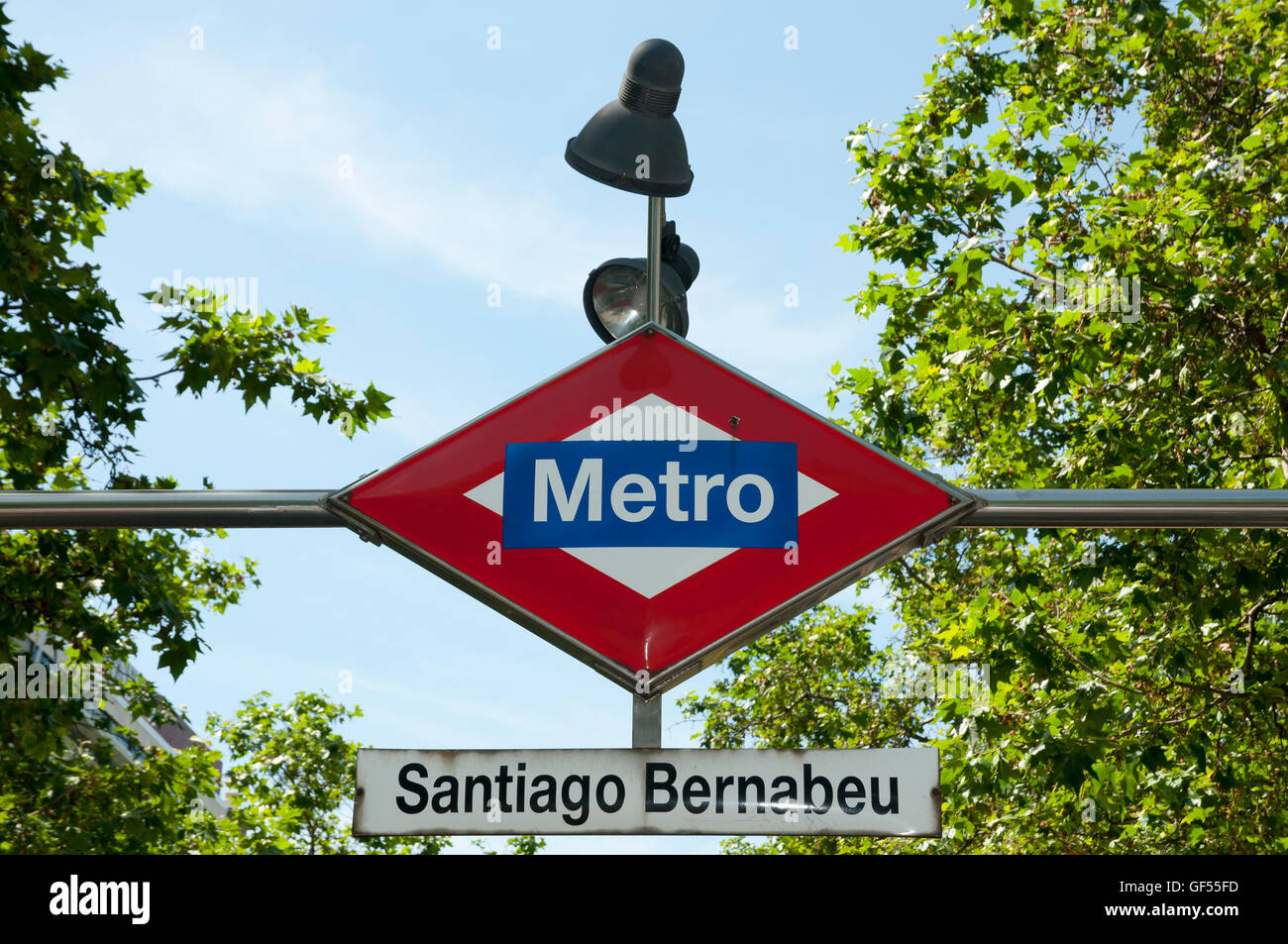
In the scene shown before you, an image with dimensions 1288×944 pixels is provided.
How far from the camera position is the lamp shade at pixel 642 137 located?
13.0ft

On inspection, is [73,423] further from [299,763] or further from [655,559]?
[299,763]

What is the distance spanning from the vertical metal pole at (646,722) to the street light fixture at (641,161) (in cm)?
125

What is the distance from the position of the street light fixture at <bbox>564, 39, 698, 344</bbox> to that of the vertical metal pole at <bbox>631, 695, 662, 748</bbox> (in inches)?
49.1

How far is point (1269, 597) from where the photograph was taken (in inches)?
376

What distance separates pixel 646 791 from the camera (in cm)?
293

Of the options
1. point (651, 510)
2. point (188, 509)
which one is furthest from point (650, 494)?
point (188, 509)

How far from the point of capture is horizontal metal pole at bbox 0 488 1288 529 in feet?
11.6

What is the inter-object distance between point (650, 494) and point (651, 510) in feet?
0.17

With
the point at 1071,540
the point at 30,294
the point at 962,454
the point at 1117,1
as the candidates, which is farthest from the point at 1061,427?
the point at 30,294

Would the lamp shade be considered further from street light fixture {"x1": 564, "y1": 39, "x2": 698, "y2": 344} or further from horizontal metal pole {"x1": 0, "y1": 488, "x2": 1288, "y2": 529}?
horizontal metal pole {"x1": 0, "y1": 488, "x2": 1288, "y2": 529}

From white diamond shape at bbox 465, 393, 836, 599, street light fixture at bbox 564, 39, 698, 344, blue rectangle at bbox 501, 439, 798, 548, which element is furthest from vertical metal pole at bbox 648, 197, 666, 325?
white diamond shape at bbox 465, 393, 836, 599
